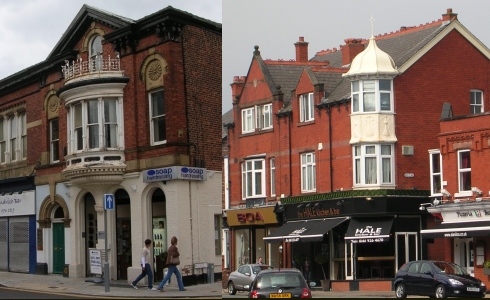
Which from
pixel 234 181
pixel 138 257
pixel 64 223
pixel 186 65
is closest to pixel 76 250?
pixel 64 223

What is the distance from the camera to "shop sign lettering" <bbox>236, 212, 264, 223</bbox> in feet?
51.4

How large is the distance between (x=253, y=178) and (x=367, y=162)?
307cm

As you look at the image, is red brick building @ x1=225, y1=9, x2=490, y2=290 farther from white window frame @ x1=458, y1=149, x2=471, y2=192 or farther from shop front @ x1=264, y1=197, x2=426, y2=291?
white window frame @ x1=458, y1=149, x2=471, y2=192

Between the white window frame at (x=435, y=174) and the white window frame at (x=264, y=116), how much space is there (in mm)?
4160

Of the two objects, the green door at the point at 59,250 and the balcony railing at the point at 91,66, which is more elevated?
the balcony railing at the point at 91,66

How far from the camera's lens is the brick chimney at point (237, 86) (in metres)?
15.8

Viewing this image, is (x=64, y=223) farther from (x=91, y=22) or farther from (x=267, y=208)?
(x=267, y=208)

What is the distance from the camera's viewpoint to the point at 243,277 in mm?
15742

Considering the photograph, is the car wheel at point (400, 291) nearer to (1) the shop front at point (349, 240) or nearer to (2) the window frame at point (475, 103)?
(1) the shop front at point (349, 240)

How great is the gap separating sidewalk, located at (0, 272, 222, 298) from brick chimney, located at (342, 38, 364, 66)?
4398 millimetres

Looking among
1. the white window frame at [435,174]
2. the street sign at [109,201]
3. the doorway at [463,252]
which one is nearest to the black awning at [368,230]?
the white window frame at [435,174]

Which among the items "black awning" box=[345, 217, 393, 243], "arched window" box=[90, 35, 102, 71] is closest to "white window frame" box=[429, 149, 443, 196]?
"black awning" box=[345, 217, 393, 243]

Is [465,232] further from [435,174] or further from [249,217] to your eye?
[249,217]

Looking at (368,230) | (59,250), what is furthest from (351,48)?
(59,250)
